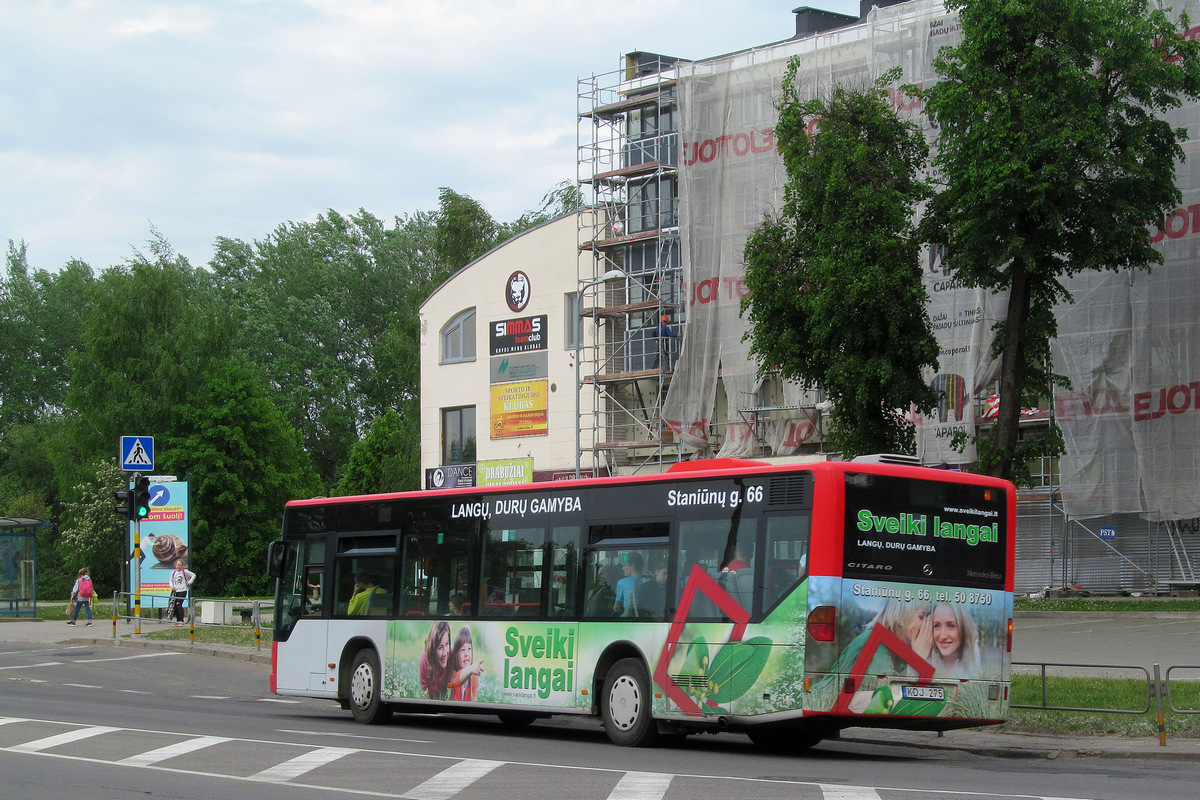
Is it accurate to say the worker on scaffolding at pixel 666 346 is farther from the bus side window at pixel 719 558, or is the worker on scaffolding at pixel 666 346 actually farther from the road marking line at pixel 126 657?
the bus side window at pixel 719 558

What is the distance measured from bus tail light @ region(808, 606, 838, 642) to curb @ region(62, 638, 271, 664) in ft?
61.1

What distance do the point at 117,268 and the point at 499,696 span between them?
207ft

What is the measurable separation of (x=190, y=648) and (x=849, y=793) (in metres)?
24.0

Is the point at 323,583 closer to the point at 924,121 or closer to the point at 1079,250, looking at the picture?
the point at 1079,250

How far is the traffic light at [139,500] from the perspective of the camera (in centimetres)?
3066

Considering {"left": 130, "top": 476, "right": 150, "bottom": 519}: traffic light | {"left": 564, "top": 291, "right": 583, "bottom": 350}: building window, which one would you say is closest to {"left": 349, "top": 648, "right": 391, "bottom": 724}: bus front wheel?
{"left": 130, "top": 476, "right": 150, "bottom": 519}: traffic light

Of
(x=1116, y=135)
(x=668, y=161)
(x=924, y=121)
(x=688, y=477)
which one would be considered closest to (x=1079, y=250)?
(x=1116, y=135)

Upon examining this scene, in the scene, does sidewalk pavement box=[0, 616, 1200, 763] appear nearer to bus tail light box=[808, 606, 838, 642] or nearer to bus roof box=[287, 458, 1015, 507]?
bus roof box=[287, 458, 1015, 507]

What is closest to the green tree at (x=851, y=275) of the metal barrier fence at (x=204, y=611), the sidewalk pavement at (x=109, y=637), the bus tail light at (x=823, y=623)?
the sidewalk pavement at (x=109, y=637)

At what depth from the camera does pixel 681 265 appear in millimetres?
45969

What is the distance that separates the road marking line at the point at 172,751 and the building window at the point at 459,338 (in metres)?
39.9

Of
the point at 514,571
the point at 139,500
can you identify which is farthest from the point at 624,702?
the point at 139,500

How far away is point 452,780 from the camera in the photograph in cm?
1128

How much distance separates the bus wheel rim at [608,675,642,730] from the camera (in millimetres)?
14320
